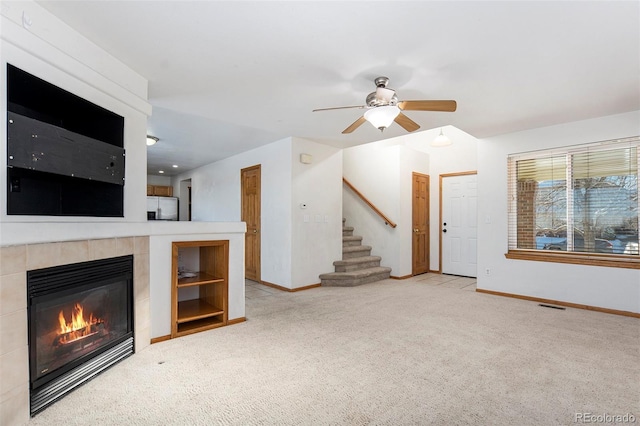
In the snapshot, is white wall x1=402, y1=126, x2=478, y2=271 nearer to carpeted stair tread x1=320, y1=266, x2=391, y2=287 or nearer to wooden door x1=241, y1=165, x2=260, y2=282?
carpeted stair tread x1=320, y1=266, x2=391, y2=287

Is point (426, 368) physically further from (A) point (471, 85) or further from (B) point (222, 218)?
(B) point (222, 218)

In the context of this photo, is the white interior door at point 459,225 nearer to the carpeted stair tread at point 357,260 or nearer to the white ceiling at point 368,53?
the carpeted stair tread at point 357,260

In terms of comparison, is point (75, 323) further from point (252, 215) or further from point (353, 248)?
point (353, 248)

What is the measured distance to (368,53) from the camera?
7.55 feet

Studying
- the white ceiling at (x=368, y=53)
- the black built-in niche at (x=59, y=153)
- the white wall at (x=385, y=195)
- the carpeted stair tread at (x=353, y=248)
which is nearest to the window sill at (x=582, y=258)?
the white ceiling at (x=368, y=53)

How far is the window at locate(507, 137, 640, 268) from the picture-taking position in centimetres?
371

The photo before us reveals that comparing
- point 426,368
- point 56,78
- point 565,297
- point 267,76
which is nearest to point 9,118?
point 56,78

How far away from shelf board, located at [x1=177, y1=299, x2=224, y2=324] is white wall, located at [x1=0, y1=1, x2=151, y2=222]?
1.03 m

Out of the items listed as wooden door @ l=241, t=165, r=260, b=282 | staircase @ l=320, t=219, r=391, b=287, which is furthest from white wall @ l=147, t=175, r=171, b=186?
staircase @ l=320, t=219, r=391, b=287

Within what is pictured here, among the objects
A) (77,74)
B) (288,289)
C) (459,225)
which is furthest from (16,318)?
(459,225)

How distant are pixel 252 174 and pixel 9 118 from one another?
4061mm

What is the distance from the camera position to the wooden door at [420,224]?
6.13 meters

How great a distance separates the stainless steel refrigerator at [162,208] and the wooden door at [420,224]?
624cm

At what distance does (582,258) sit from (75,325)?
205 inches
